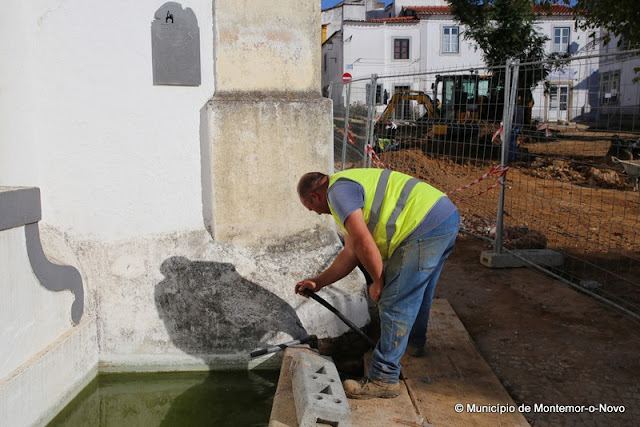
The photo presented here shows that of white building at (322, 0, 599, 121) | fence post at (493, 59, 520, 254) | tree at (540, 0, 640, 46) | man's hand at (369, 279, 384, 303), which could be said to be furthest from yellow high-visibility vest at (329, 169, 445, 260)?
white building at (322, 0, 599, 121)

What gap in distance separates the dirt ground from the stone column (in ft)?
5.71

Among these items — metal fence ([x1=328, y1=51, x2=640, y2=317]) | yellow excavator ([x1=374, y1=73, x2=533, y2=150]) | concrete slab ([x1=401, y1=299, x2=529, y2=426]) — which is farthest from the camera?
yellow excavator ([x1=374, y1=73, x2=533, y2=150])

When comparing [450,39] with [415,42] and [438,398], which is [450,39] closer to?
[415,42]

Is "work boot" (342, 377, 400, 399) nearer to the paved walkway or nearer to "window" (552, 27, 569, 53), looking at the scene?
the paved walkway

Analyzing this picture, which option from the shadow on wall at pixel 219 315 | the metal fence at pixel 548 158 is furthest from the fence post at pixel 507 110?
the shadow on wall at pixel 219 315

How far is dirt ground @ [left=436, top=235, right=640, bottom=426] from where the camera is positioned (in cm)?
340

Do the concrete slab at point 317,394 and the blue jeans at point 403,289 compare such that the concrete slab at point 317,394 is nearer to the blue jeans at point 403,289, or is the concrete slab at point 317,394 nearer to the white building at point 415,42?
the blue jeans at point 403,289

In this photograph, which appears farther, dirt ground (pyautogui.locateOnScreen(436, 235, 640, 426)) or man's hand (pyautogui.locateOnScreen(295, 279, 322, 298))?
man's hand (pyautogui.locateOnScreen(295, 279, 322, 298))

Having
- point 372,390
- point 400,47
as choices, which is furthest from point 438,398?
point 400,47

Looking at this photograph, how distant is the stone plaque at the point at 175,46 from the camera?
153 inches

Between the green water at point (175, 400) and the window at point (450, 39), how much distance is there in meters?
38.2

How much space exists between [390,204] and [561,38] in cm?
4018

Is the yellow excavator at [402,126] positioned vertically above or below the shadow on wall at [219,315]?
above

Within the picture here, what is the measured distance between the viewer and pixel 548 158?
10.6m
